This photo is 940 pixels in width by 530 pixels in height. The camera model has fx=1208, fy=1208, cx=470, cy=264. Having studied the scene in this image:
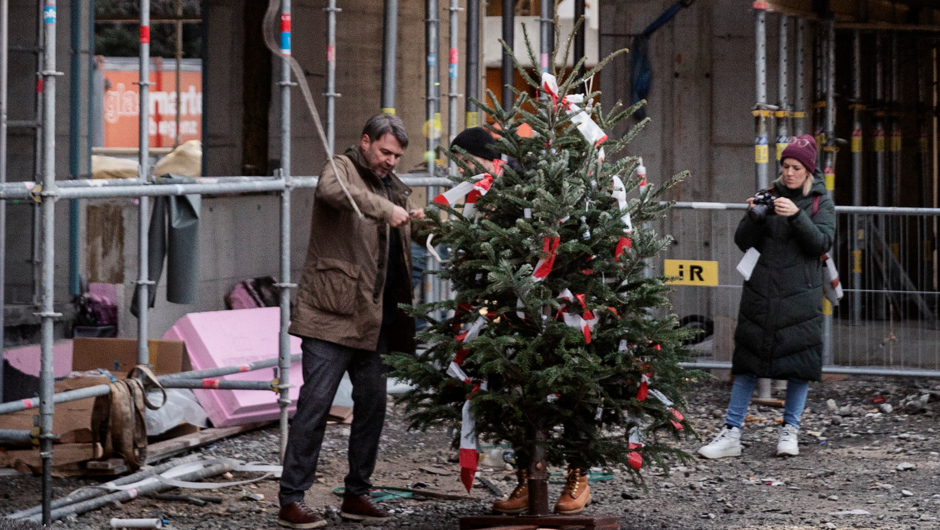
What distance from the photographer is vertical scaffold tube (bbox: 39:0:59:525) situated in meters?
5.16

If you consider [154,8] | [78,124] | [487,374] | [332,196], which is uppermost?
[154,8]

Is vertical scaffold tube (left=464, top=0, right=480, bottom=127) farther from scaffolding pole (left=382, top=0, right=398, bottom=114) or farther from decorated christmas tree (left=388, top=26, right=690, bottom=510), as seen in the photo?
decorated christmas tree (left=388, top=26, right=690, bottom=510)

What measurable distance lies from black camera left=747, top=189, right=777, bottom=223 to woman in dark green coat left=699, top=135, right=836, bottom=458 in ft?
0.04

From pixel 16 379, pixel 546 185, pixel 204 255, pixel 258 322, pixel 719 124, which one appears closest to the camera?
pixel 546 185

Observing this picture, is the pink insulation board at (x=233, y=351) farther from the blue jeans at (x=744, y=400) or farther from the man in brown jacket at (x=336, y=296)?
the blue jeans at (x=744, y=400)

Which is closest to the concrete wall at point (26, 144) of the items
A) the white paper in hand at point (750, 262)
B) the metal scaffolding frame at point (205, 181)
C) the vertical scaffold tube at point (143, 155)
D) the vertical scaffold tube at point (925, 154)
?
the metal scaffolding frame at point (205, 181)

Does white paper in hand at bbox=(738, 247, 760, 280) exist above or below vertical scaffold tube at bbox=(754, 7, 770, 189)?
below

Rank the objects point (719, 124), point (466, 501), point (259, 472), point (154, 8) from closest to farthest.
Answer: point (466, 501) < point (259, 472) < point (719, 124) < point (154, 8)

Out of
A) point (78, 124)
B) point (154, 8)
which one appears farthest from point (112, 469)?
point (154, 8)

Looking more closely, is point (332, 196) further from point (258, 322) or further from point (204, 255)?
point (204, 255)

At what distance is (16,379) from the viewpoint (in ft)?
26.2

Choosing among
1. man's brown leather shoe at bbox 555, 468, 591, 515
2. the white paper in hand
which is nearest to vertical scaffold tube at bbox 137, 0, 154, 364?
man's brown leather shoe at bbox 555, 468, 591, 515

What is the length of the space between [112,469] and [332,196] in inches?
84.6

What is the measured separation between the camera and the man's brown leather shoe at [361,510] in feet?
18.7
